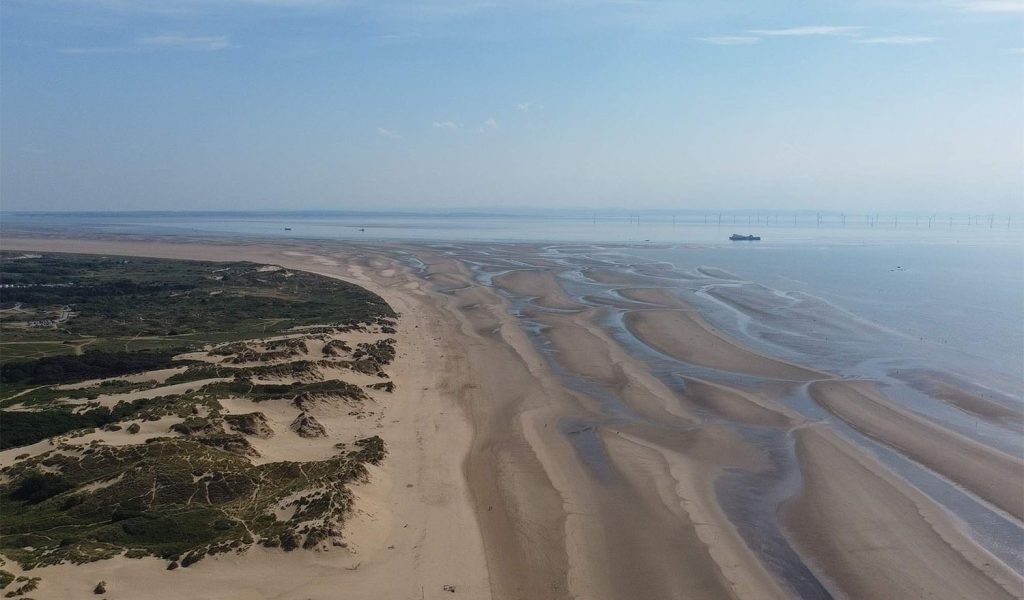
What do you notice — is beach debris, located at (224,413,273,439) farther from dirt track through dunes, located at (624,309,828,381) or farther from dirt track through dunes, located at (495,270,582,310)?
dirt track through dunes, located at (495,270,582,310)

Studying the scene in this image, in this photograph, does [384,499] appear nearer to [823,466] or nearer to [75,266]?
[823,466]

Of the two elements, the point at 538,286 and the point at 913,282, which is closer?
the point at 538,286

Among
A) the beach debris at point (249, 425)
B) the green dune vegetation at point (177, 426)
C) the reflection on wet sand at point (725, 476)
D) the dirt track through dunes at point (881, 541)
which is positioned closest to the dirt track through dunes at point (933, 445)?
the reflection on wet sand at point (725, 476)

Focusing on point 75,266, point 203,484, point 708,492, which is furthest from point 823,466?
point 75,266

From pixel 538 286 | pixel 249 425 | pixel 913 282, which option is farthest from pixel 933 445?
pixel 913 282

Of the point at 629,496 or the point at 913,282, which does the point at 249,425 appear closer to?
the point at 629,496

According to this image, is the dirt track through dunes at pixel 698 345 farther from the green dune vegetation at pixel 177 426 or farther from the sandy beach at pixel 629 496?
the green dune vegetation at pixel 177 426
